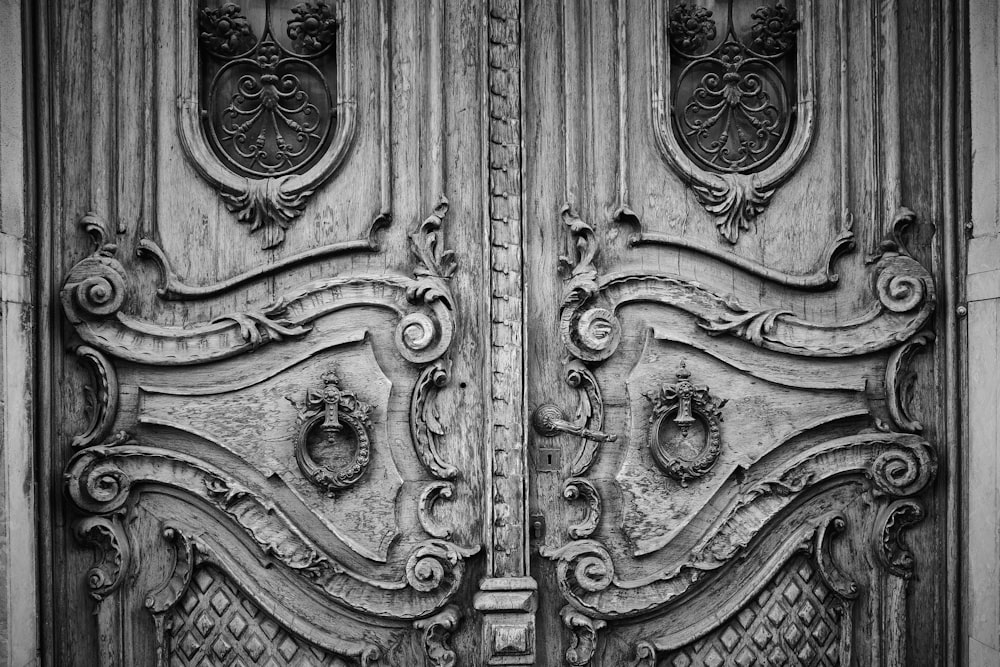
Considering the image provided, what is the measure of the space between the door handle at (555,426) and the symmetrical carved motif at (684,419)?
5.0 inches

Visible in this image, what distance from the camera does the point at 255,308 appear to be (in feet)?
8.10

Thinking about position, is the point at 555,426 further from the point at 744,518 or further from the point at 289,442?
the point at 289,442

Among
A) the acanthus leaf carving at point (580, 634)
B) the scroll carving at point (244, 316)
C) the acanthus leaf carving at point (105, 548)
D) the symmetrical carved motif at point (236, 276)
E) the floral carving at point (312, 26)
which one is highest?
the floral carving at point (312, 26)

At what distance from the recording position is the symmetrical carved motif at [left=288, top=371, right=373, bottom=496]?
2428 mm

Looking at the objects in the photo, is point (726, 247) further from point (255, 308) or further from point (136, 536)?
point (136, 536)

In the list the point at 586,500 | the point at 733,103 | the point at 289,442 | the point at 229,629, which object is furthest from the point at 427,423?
the point at 733,103

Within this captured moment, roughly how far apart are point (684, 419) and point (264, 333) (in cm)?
112

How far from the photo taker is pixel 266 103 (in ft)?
8.14

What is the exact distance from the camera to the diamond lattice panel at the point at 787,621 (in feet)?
8.27

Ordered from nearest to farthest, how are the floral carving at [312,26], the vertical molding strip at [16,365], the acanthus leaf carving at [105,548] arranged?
the vertical molding strip at [16,365] → the acanthus leaf carving at [105,548] → the floral carving at [312,26]

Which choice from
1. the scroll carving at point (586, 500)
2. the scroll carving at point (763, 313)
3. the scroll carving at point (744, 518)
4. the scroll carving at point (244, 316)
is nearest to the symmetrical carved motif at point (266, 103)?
the scroll carving at point (244, 316)

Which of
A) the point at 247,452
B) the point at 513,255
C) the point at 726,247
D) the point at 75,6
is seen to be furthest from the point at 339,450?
the point at 75,6

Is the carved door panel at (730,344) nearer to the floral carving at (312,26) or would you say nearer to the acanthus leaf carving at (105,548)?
the floral carving at (312,26)

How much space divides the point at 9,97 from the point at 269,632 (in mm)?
1488
